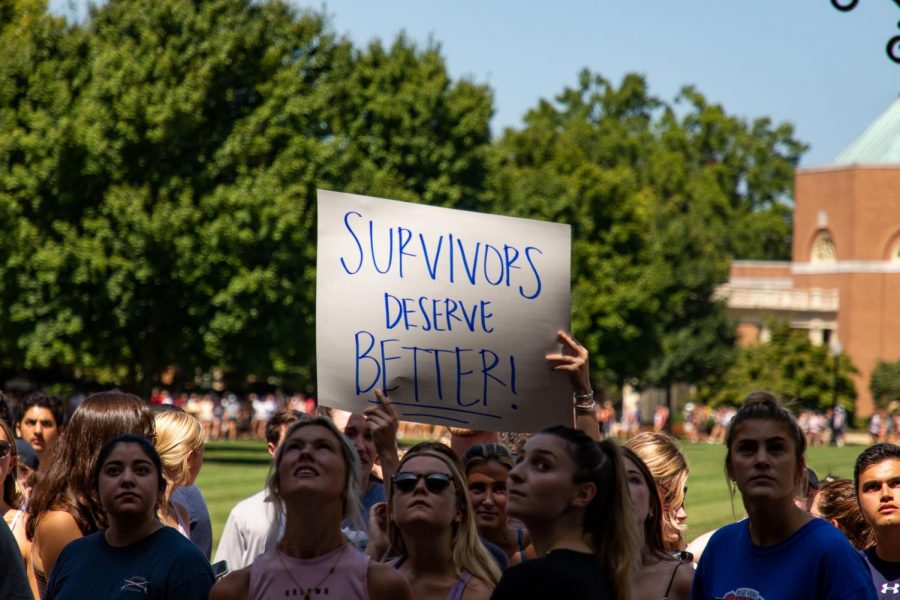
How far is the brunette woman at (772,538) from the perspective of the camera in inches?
184

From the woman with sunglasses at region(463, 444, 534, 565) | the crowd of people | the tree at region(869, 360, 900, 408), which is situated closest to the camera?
the crowd of people

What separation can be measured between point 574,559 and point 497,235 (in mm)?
2487

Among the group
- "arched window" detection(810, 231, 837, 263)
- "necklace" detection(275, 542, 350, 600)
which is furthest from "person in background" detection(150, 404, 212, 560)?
"arched window" detection(810, 231, 837, 263)

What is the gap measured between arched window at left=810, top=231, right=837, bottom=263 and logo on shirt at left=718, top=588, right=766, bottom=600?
287ft

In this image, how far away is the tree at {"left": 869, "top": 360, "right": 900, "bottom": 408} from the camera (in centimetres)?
7769

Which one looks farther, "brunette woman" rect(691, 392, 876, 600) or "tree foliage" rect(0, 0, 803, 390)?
"tree foliage" rect(0, 0, 803, 390)

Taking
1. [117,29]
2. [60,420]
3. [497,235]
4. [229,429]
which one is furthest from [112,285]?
[497,235]

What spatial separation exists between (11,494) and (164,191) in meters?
28.7

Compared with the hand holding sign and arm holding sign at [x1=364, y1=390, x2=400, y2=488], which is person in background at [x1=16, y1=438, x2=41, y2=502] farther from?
the hand holding sign

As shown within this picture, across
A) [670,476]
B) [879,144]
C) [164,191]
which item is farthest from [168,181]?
[879,144]

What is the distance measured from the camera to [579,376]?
6.38 m

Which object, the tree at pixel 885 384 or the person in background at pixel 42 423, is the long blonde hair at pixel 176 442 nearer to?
the person in background at pixel 42 423

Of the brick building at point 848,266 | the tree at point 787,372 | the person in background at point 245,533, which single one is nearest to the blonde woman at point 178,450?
the person in background at point 245,533

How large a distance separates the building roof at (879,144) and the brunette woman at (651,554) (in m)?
87.2
